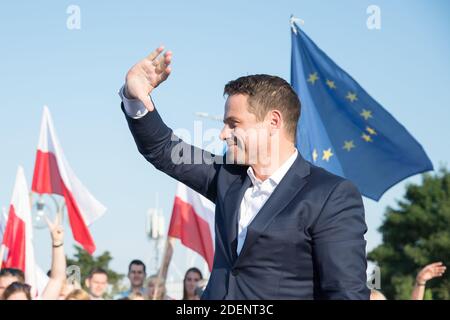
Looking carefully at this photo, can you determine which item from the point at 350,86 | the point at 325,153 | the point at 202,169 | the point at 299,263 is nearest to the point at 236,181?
the point at 202,169

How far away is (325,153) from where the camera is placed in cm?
1451

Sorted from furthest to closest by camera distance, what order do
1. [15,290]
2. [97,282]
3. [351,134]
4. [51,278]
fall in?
[351,134] < [97,282] < [51,278] < [15,290]

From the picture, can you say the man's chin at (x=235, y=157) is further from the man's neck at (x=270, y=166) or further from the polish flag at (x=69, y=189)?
the polish flag at (x=69, y=189)

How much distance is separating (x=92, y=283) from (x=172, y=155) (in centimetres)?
707

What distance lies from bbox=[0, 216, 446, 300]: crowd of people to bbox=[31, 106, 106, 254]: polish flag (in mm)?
1419

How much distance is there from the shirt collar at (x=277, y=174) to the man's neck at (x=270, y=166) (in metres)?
0.02

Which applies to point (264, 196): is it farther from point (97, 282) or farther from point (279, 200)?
point (97, 282)

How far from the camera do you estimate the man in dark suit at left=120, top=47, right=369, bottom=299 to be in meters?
4.40

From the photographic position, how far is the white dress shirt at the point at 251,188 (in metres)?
4.62

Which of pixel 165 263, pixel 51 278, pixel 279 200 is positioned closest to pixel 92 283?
pixel 51 278

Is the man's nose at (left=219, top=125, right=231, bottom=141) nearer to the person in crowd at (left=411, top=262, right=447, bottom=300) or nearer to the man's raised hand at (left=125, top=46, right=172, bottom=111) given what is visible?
the man's raised hand at (left=125, top=46, right=172, bottom=111)

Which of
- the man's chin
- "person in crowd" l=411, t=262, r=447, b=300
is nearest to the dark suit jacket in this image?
the man's chin

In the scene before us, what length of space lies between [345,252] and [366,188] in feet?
33.8

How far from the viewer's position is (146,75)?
15.3ft
